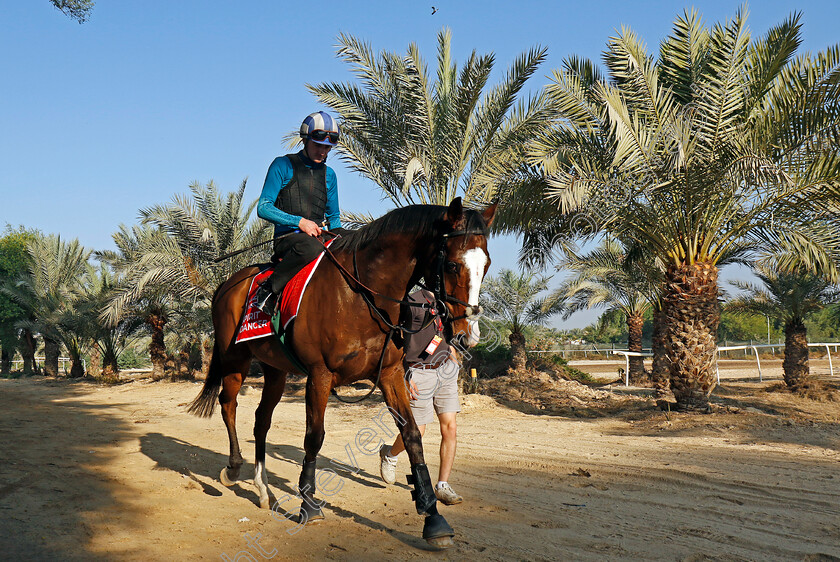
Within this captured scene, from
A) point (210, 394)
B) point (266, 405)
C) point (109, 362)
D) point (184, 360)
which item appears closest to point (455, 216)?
point (266, 405)

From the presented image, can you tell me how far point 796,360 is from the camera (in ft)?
62.6

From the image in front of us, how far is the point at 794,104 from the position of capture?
10.2m

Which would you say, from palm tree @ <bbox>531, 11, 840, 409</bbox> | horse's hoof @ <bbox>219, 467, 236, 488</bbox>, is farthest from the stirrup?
palm tree @ <bbox>531, 11, 840, 409</bbox>

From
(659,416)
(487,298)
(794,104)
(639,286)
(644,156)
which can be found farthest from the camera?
(487,298)

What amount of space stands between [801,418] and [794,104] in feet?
18.8

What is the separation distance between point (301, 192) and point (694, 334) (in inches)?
374

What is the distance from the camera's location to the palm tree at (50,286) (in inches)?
1137

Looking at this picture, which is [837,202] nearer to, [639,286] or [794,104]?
[794,104]

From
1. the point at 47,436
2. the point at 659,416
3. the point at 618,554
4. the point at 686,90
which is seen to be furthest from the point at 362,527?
the point at 686,90

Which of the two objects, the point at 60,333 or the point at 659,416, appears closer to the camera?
the point at 659,416

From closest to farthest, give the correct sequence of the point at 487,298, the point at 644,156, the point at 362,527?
the point at 362,527 < the point at 644,156 < the point at 487,298

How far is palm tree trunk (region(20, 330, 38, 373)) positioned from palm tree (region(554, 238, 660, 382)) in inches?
1129

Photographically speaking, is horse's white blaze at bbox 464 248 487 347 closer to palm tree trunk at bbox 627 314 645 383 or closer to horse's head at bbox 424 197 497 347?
horse's head at bbox 424 197 497 347

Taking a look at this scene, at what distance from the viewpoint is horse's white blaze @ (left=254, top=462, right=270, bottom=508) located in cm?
537
